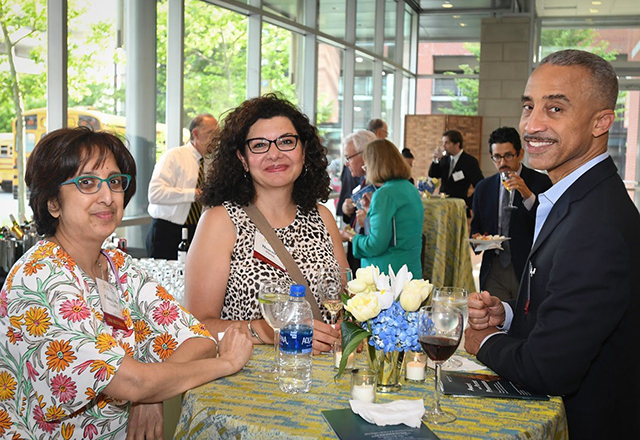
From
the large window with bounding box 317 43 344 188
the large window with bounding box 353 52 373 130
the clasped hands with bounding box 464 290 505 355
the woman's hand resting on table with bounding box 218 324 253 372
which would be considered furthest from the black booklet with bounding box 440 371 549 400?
the large window with bounding box 353 52 373 130

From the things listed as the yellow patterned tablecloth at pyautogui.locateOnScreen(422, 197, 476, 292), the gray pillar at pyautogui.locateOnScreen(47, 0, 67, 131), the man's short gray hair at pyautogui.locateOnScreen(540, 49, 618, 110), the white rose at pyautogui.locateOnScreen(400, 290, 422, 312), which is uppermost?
the gray pillar at pyautogui.locateOnScreen(47, 0, 67, 131)

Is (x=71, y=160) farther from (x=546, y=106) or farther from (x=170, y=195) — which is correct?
(x=170, y=195)

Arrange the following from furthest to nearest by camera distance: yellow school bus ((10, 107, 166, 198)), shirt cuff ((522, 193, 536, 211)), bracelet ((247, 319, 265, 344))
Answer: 1. yellow school bus ((10, 107, 166, 198))
2. shirt cuff ((522, 193, 536, 211))
3. bracelet ((247, 319, 265, 344))

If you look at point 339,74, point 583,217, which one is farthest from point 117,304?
point 339,74

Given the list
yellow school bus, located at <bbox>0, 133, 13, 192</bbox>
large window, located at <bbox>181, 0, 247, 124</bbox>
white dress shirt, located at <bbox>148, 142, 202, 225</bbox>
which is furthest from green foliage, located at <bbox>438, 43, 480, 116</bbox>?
yellow school bus, located at <bbox>0, 133, 13, 192</bbox>

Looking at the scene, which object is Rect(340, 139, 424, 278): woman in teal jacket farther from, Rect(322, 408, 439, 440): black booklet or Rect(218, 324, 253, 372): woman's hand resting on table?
Rect(322, 408, 439, 440): black booklet

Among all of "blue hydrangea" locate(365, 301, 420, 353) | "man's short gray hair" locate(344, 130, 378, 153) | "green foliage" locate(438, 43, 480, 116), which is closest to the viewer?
"blue hydrangea" locate(365, 301, 420, 353)

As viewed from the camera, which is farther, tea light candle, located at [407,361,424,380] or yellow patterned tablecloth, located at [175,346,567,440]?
tea light candle, located at [407,361,424,380]

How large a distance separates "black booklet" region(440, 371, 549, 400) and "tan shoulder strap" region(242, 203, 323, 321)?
68cm

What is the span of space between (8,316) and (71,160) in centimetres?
46

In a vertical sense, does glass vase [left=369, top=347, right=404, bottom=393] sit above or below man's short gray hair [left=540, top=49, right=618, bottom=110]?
below

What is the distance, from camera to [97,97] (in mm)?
5738

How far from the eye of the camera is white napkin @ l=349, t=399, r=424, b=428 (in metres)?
1.58

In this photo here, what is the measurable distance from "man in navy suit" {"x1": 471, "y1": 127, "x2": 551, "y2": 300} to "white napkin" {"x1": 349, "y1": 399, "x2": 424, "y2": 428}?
3.42 meters
